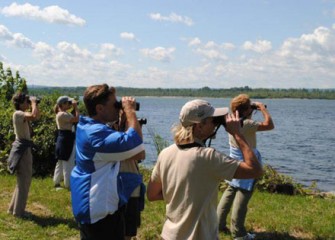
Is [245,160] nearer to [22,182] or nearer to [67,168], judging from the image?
[22,182]

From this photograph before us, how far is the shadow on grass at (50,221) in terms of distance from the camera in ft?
22.8

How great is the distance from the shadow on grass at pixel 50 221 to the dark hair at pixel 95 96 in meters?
3.44

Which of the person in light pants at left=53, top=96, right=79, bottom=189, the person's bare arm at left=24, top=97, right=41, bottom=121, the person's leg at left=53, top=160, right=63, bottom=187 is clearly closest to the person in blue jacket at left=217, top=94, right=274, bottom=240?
the person's bare arm at left=24, top=97, right=41, bottom=121

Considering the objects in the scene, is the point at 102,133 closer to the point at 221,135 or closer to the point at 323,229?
the point at 323,229

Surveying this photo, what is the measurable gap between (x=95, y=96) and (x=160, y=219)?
3612 millimetres

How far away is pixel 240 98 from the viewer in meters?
5.89

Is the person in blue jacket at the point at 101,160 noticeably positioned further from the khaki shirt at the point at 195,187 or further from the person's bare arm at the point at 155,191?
the khaki shirt at the point at 195,187

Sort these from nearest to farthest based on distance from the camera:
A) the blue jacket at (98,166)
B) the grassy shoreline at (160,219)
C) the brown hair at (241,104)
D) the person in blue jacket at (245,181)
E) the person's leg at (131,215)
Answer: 1. the blue jacket at (98,166)
2. the person's leg at (131,215)
3. the brown hair at (241,104)
4. the person in blue jacket at (245,181)
5. the grassy shoreline at (160,219)

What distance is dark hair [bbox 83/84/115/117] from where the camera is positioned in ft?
12.7

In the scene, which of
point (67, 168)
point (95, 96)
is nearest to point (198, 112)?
point (95, 96)

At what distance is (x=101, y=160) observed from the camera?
3.81m

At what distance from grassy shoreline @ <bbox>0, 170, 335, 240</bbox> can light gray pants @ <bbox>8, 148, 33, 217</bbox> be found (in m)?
0.17

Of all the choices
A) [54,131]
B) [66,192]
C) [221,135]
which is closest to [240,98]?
[66,192]

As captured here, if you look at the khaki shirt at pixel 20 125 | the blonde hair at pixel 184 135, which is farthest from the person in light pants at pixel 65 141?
the blonde hair at pixel 184 135
